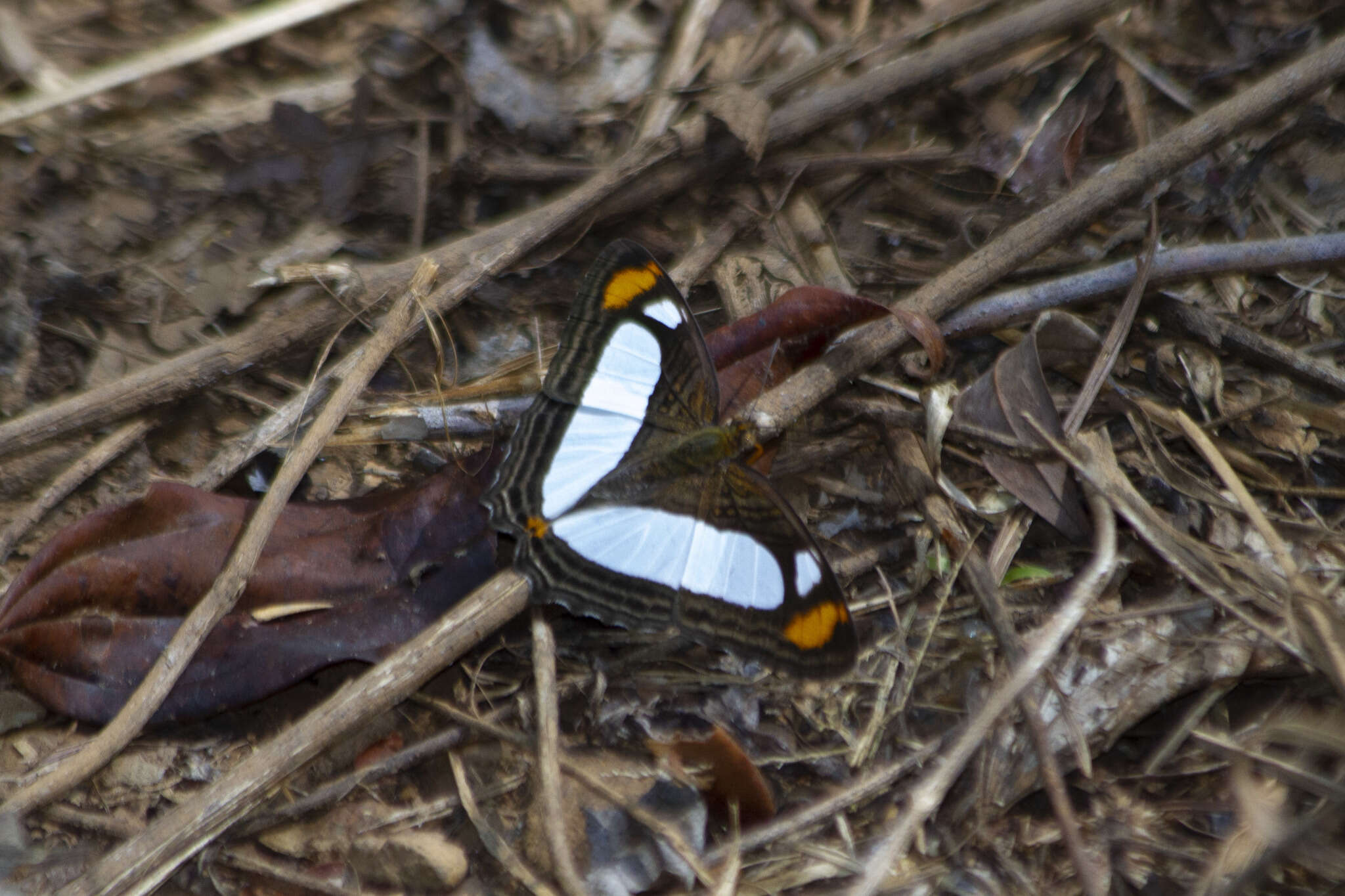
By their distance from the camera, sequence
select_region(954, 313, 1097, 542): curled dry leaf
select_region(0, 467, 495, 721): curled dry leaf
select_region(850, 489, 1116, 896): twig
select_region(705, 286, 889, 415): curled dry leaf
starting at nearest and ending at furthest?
1. select_region(850, 489, 1116, 896): twig
2. select_region(0, 467, 495, 721): curled dry leaf
3. select_region(954, 313, 1097, 542): curled dry leaf
4. select_region(705, 286, 889, 415): curled dry leaf

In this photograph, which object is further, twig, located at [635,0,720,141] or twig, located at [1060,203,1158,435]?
twig, located at [635,0,720,141]

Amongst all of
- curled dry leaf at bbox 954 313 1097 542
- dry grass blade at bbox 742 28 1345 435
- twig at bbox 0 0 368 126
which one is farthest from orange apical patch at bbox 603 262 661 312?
twig at bbox 0 0 368 126

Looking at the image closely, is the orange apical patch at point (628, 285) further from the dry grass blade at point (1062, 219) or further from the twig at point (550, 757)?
the twig at point (550, 757)

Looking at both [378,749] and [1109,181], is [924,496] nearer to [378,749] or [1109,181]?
[1109,181]

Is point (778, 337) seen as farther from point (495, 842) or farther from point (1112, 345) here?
point (495, 842)

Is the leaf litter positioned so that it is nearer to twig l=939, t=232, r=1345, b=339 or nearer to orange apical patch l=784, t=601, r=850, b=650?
twig l=939, t=232, r=1345, b=339
